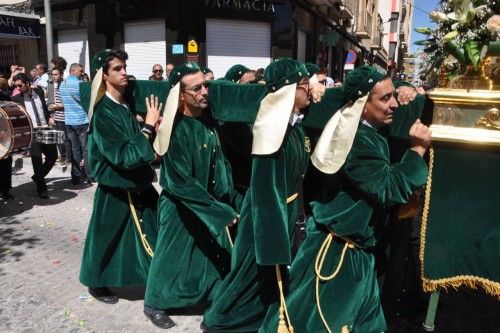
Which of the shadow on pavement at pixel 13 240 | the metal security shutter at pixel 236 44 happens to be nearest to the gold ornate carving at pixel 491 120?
the shadow on pavement at pixel 13 240

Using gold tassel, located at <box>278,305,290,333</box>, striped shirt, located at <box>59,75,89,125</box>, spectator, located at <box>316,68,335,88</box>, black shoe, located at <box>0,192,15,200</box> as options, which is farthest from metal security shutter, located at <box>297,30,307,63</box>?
gold tassel, located at <box>278,305,290,333</box>

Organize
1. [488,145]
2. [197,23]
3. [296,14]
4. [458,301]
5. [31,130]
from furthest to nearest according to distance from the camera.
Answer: [296,14] < [197,23] < [31,130] < [458,301] < [488,145]

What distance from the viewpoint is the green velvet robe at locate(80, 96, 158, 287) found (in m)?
3.51

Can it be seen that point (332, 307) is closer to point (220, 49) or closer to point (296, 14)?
point (220, 49)

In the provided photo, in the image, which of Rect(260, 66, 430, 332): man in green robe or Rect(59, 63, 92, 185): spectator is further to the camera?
Rect(59, 63, 92, 185): spectator

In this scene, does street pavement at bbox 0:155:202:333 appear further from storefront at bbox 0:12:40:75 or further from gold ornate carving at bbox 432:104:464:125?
storefront at bbox 0:12:40:75

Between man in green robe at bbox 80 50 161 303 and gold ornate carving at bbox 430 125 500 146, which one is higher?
gold ornate carving at bbox 430 125 500 146

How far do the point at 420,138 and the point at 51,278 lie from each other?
3.57 m

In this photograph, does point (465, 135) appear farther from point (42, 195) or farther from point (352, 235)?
point (42, 195)

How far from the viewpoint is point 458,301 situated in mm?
3791

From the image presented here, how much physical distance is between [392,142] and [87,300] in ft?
9.18

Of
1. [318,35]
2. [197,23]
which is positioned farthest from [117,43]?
[318,35]

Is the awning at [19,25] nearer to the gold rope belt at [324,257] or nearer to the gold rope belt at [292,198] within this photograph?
the gold rope belt at [292,198]

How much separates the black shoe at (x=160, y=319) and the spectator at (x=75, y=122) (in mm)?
4806
